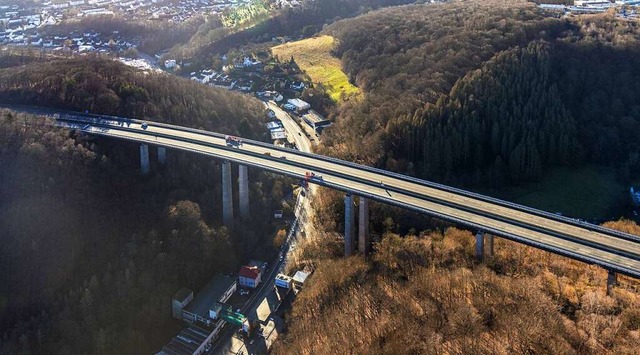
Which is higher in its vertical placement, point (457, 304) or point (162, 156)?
point (162, 156)

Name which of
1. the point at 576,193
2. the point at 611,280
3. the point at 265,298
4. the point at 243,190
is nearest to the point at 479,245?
the point at 611,280

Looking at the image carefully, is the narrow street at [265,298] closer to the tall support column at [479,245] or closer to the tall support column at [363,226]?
the tall support column at [363,226]

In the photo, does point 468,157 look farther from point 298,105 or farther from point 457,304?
point 298,105

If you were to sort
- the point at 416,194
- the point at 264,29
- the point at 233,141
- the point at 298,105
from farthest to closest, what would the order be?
the point at 264,29 < the point at 298,105 < the point at 233,141 < the point at 416,194

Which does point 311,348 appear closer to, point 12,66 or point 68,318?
point 68,318

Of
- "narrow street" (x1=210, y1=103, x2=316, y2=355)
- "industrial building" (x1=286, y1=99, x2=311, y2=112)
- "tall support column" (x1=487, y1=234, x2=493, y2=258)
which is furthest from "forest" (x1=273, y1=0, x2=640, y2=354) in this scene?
"industrial building" (x1=286, y1=99, x2=311, y2=112)

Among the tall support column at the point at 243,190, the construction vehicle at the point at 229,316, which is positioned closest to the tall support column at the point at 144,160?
the tall support column at the point at 243,190
